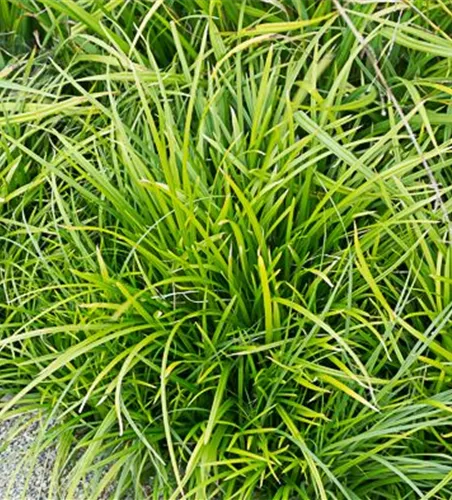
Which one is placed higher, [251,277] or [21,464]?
[251,277]

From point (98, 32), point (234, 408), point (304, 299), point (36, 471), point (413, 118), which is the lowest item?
point (36, 471)

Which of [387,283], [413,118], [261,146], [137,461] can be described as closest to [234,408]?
[137,461]

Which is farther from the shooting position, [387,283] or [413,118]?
[413,118]

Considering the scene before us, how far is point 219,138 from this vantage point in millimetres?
1563

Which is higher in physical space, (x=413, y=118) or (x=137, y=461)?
(x=413, y=118)

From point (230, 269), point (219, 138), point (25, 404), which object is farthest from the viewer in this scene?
point (25, 404)

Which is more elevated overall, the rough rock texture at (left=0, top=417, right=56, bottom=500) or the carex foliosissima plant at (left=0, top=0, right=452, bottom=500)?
the carex foliosissima plant at (left=0, top=0, right=452, bottom=500)

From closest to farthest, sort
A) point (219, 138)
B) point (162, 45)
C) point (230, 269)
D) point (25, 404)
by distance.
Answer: point (230, 269) → point (219, 138) → point (25, 404) → point (162, 45)

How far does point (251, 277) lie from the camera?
1.50 m

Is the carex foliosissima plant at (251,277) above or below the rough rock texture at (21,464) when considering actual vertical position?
above

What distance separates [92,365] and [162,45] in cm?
73

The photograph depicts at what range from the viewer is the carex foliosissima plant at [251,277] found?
144 centimetres

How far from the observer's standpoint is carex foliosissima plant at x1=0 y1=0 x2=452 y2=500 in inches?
56.7

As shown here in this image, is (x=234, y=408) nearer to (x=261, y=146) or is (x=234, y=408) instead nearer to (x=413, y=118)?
(x=261, y=146)
